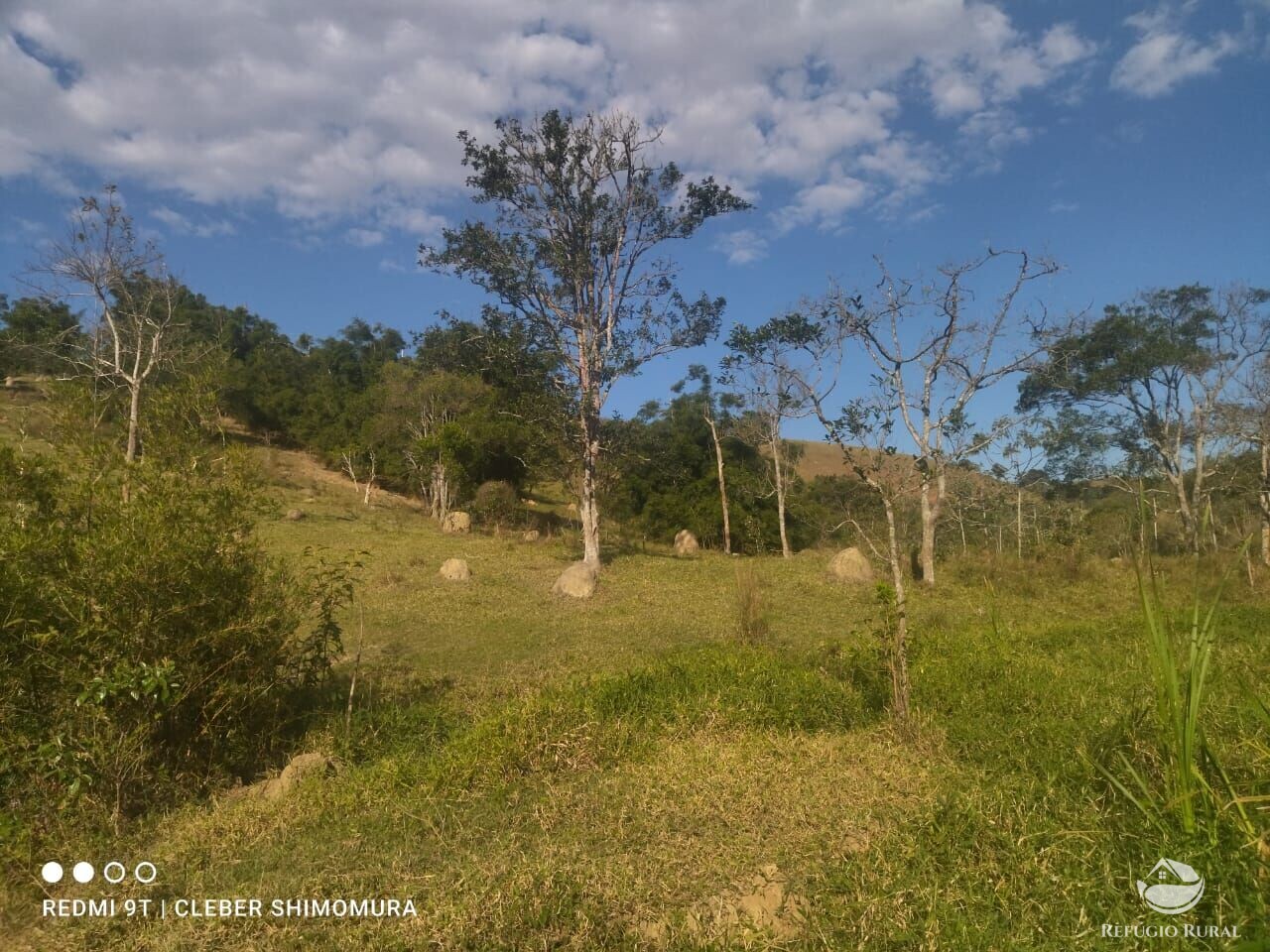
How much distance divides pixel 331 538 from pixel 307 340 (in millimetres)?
39138

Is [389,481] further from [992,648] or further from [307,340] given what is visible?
→ [992,648]

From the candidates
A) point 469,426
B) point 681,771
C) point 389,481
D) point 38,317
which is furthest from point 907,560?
point 38,317

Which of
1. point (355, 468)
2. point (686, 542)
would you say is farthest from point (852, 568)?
point (355, 468)

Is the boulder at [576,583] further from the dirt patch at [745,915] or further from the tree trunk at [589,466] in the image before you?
the dirt patch at [745,915]

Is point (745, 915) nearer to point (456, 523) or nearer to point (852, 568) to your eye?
point (852, 568)

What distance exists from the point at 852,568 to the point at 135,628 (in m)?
12.9

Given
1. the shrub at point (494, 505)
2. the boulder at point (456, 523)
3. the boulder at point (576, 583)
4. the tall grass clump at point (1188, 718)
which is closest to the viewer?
the tall grass clump at point (1188, 718)

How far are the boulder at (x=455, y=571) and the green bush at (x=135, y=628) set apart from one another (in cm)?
785

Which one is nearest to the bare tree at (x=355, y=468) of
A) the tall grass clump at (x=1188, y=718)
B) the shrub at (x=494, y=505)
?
the shrub at (x=494, y=505)

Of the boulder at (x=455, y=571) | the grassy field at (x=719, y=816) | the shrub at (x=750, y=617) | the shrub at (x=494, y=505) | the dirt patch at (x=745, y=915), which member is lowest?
the dirt patch at (x=745, y=915)

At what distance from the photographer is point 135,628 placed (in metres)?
4.14

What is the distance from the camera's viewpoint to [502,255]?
15.0 m

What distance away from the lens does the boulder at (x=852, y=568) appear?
1441 cm

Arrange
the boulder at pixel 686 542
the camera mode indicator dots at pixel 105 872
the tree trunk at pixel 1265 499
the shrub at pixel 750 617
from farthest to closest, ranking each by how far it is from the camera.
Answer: the boulder at pixel 686 542
the tree trunk at pixel 1265 499
the shrub at pixel 750 617
the camera mode indicator dots at pixel 105 872
